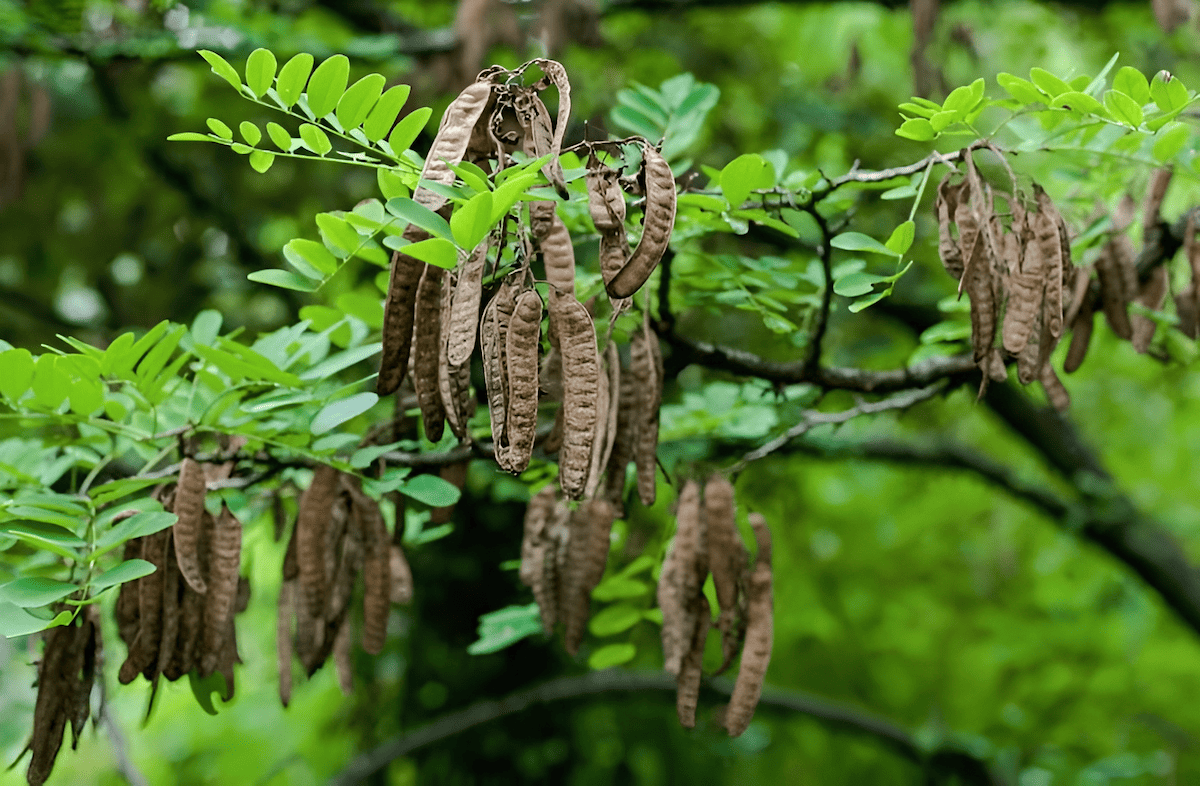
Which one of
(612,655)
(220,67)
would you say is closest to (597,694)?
(612,655)

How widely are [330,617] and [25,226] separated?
366 cm

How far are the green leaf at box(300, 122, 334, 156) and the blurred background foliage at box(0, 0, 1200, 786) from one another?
1794mm

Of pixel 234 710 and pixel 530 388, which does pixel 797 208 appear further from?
pixel 234 710

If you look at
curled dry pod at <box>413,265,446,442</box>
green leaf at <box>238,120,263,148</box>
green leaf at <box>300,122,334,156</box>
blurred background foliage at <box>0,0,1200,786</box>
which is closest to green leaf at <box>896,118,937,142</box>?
curled dry pod at <box>413,265,446,442</box>

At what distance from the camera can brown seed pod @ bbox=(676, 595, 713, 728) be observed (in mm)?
1575

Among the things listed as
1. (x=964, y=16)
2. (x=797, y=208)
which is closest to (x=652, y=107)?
(x=797, y=208)

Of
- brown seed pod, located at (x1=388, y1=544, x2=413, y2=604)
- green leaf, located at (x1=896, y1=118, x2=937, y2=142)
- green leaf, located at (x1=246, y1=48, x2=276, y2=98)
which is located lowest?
brown seed pod, located at (x1=388, y1=544, x2=413, y2=604)

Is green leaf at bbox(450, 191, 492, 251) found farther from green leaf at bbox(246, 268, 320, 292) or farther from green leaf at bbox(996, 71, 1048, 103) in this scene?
green leaf at bbox(996, 71, 1048, 103)

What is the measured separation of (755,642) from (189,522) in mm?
886

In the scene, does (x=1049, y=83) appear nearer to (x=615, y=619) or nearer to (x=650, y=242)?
(x=650, y=242)

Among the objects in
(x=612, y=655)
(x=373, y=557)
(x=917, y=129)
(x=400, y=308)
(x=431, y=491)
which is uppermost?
(x=917, y=129)

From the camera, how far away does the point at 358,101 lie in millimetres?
1306

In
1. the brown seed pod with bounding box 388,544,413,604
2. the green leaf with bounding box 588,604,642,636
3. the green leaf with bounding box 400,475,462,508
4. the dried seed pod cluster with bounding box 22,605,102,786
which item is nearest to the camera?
the dried seed pod cluster with bounding box 22,605,102,786

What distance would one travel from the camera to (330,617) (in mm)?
1618
